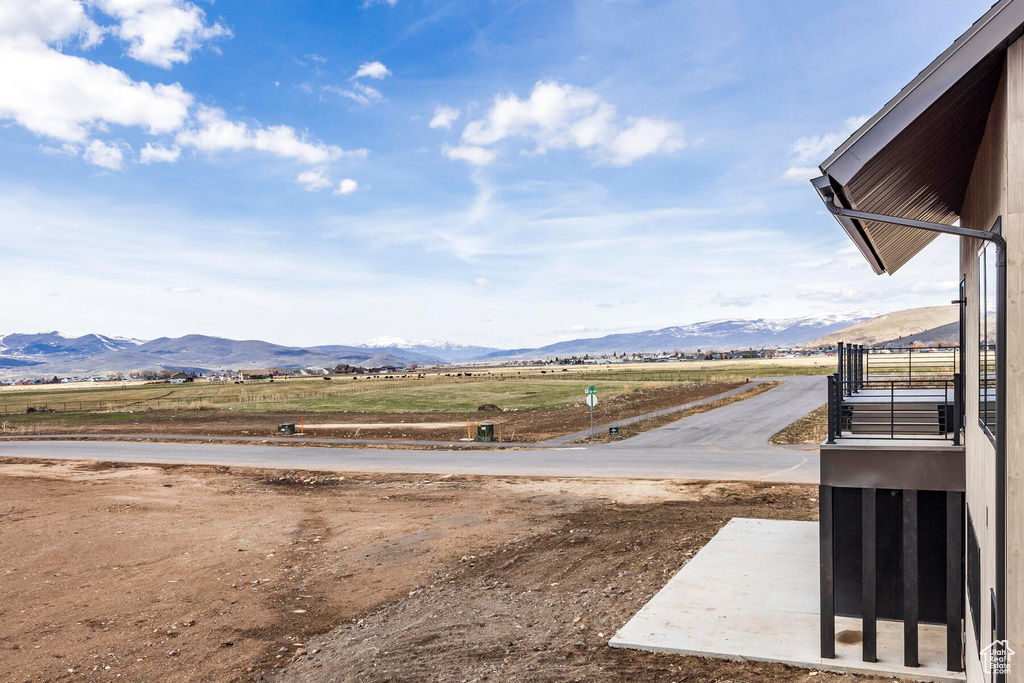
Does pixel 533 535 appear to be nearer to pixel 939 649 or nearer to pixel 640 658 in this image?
pixel 640 658

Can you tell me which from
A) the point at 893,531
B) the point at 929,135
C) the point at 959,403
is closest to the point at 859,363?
the point at 959,403

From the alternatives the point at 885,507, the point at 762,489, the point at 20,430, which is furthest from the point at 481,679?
the point at 20,430

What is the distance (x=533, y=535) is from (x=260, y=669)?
7.04 meters

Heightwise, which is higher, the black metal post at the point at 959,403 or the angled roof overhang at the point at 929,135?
the angled roof overhang at the point at 929,135

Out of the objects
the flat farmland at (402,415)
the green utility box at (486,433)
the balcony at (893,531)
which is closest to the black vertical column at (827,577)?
the balcony at (893,531)

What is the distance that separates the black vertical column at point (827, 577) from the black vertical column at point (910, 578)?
0.75m

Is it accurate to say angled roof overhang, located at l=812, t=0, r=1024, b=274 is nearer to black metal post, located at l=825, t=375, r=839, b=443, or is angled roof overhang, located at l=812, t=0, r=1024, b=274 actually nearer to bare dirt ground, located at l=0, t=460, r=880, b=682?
black metal post, located at l=825, t=375, r=839, b=443

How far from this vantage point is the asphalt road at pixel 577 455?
22891 millimetres

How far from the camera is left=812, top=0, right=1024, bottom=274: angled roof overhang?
15.8 feet

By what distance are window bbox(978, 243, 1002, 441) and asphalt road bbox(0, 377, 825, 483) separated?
1507 centimetres

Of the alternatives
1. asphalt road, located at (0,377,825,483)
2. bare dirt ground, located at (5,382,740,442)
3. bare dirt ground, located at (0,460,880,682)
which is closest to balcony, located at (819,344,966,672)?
bare dirt ground, located at (0,460,880,682)

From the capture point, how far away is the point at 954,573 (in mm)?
7684

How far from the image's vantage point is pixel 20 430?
1850 inches

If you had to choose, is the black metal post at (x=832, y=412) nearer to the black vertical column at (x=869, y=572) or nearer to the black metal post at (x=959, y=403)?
the black vertical column at (x=869, y=572)
